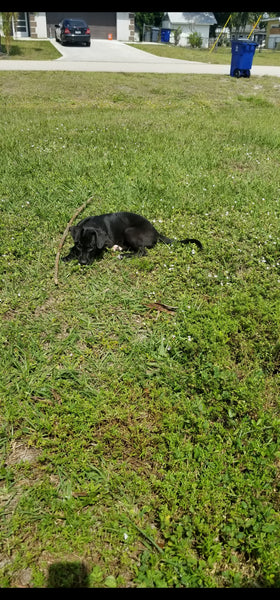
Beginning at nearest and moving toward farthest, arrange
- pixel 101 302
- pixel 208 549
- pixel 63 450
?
pixel 208 549
pixel 63 450
pixel 101 302

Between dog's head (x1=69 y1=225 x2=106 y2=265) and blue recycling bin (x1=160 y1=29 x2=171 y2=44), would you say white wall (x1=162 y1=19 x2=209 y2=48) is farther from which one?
dog's head (x1=69 y1=225 x2=106 y2=265)

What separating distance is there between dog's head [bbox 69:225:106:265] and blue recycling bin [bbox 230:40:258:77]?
55.7ft

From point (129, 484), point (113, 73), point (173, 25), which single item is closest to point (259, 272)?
point (129, 484)

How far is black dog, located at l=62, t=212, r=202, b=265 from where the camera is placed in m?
4.79

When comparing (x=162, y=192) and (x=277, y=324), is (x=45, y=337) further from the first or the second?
(x=162, y=192)

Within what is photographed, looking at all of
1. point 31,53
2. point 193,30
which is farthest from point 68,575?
point 193,30

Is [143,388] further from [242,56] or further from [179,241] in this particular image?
[242,56]

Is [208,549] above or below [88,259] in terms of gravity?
below

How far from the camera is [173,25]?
185 feet

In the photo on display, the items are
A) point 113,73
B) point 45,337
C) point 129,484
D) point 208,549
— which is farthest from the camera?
point 113,73

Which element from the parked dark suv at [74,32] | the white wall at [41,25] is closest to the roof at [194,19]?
the white wall at [41,25]

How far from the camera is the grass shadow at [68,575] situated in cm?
215

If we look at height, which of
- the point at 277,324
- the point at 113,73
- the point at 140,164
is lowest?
the point at 277,324

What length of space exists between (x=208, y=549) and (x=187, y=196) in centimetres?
531
